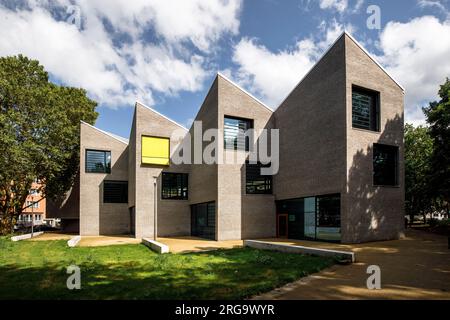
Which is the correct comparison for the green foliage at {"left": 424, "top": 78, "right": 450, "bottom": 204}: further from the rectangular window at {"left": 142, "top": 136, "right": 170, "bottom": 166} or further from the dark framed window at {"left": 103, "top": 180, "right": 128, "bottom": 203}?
the dark framed window at {"left": 103, "top": 180, "right": 128, "bottom": 203}

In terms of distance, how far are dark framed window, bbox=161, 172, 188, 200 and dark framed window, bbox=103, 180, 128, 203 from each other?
6.28 m

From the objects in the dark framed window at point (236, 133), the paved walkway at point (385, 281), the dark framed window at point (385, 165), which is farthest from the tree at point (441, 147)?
the dark framed window at point (236, 133)

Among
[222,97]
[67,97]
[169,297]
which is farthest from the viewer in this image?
[67,97]

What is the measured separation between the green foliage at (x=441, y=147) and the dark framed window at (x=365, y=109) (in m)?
5.21

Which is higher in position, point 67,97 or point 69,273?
point 67,97

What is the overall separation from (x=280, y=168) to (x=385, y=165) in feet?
23.3

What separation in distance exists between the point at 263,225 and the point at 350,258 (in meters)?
12.5

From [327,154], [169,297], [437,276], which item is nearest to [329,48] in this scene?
[327,154]

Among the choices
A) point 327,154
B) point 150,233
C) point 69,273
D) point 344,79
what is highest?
point 344,79

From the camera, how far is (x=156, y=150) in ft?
91.1

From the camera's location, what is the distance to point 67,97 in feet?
114

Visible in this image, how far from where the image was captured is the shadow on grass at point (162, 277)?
7.31m

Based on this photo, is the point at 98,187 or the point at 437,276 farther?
the point at 98,187

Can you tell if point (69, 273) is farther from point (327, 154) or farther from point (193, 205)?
point (193, 205)
